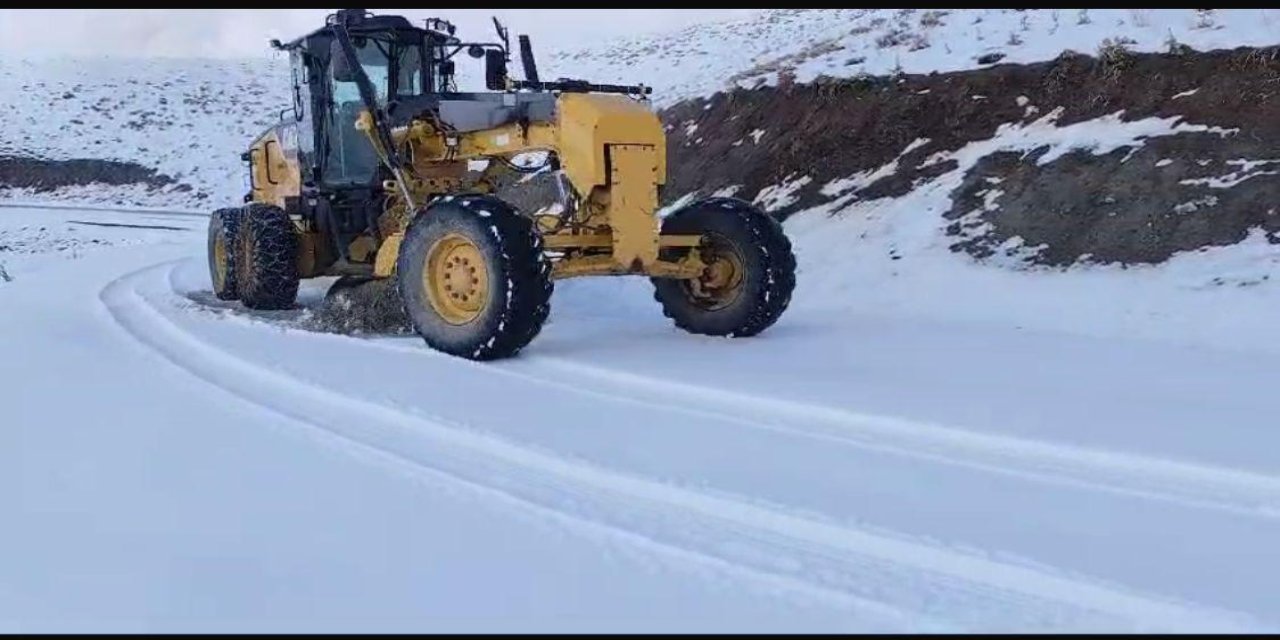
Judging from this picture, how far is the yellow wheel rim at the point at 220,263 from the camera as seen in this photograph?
10273mm

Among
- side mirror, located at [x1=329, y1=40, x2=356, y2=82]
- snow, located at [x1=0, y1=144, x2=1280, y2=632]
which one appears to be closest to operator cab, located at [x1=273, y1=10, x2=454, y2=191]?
side mirror, located at [x1=329, y1=40, x2=356, y2=82]

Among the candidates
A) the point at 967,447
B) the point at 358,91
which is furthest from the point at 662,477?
the point at 358,91

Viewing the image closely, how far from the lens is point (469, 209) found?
6.95 m

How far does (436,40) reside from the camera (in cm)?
958

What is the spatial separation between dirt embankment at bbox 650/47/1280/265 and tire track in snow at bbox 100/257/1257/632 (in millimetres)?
5950

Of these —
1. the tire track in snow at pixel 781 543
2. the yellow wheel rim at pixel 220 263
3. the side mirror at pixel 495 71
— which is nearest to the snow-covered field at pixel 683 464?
the tire track in snow at pixel 781 543

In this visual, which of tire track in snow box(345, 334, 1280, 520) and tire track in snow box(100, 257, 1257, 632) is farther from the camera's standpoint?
tire track in snow box(345, 334, 1280, 520)

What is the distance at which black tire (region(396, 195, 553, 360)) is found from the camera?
6.70 m

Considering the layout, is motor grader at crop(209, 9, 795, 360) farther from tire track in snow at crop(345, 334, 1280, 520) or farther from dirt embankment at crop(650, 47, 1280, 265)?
dirt embankment at crop(650, 47, 1280, 265)

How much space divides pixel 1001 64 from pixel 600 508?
390 inches

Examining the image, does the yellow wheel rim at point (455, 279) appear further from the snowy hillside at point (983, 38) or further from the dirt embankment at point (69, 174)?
the dirt embankment at point (69, 174)

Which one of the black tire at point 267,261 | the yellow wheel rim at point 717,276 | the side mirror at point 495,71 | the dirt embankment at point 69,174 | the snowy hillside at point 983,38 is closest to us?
the yellow wheel rim at point 717,276

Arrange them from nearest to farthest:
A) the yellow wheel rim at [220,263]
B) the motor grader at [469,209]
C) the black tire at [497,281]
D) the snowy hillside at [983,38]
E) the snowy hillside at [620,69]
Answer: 1. the black tire at [497,281]
2. the motor grader at [469,209]
3. the yellow wheel rim at [220,263]
4. the snowy hillside at [983,38]
5. the snowy hillside at [620,69]

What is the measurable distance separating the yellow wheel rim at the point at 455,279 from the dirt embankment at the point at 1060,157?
456 centimetres
